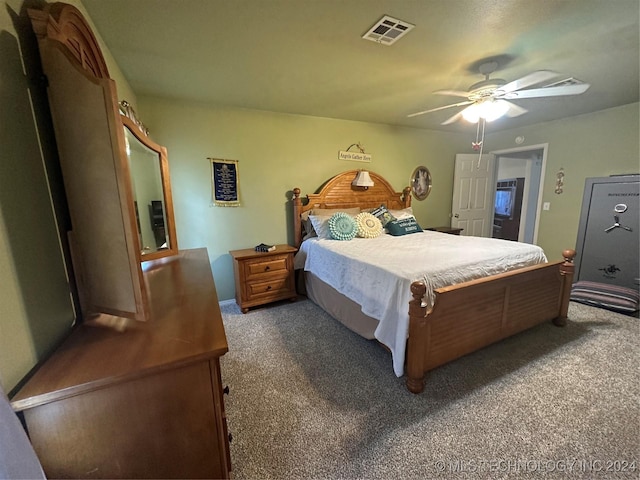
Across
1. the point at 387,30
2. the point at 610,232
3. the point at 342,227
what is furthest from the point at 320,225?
the point at 610,232

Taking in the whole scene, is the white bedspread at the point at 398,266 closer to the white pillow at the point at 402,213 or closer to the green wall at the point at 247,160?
the white pillow at the point at 402,213

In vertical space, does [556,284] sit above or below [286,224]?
below

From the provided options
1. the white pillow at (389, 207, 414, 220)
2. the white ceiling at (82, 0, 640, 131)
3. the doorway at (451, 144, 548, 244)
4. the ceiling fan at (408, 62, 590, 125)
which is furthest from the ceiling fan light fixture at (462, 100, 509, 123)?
the doorway at (451, 144, 548, 244)

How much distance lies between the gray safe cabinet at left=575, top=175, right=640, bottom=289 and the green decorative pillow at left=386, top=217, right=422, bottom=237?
211cm

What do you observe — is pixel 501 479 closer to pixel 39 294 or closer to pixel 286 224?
pixel 39 294

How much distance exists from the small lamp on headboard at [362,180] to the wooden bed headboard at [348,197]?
0.18ft

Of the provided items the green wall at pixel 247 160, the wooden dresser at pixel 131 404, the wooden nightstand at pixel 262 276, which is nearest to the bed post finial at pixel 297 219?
the green wall at pixel 247 160

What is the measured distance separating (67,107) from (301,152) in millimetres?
2731

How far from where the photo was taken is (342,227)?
3.00 metres

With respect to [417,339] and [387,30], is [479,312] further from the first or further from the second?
[387,30]

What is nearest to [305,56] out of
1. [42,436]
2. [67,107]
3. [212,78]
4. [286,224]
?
[212,78]

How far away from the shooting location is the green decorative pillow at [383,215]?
3493 millimetres

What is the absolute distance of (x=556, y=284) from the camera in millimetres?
2361

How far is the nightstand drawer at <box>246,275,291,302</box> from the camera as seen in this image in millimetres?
2941
